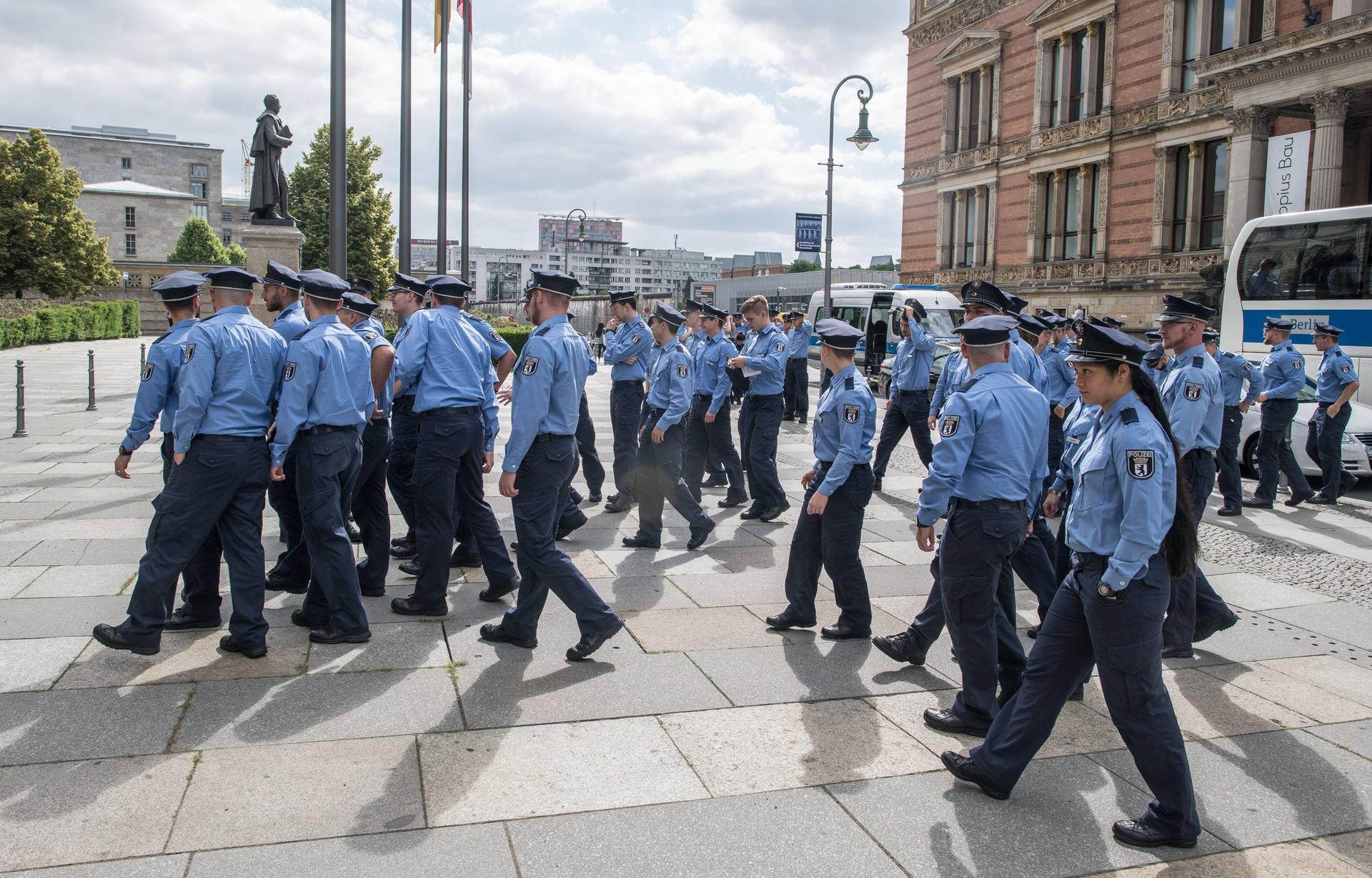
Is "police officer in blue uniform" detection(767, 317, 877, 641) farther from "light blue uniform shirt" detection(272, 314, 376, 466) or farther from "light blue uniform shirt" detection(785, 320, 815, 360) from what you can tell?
"light blue uniform shirt" detection(785, 320, 815, 360)

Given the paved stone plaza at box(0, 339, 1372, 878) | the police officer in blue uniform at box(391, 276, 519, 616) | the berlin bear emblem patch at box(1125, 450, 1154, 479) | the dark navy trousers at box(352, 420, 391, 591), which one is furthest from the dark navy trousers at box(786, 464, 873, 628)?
the dark navy trousers at box(352, 420, 391, 591)

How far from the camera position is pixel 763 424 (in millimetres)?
9055

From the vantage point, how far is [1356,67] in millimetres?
21094

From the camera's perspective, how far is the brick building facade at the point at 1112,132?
2295 cm

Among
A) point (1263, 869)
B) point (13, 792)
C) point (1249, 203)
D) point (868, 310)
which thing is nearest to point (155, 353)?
point (13, 792)

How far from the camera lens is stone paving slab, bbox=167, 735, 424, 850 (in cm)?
338

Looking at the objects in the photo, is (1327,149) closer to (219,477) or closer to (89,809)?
(219,477)

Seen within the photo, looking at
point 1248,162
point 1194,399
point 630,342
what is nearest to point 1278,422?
point 1194,399

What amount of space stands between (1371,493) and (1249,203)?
14935mm

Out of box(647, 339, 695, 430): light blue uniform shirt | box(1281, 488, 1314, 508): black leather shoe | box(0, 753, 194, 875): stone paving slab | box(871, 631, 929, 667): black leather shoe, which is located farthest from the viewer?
box(1281, 488, 1314, 508): black leather shoe

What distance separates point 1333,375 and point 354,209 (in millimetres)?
48310

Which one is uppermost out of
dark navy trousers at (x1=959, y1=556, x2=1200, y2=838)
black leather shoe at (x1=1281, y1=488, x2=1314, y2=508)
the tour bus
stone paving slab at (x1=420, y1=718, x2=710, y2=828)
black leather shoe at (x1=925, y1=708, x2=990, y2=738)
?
the tour bus

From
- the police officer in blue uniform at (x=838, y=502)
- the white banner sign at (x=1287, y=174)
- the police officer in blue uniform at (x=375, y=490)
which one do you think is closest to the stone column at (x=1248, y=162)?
the white banner sign at (x=1287, y=174)

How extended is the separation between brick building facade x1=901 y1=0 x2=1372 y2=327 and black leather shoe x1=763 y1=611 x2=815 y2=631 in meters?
21.8
